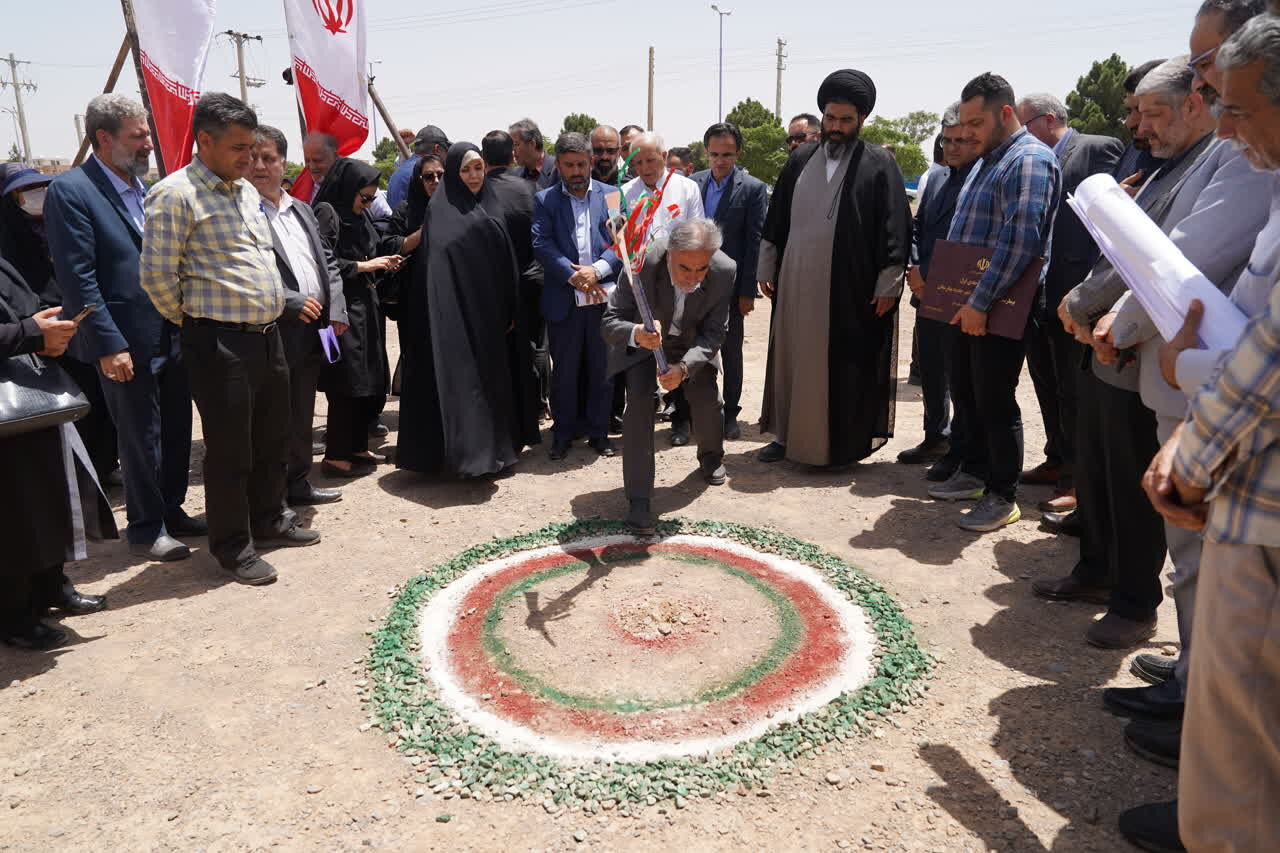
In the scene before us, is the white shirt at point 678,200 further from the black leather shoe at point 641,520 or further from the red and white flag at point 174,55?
the red and white flag at point 174,55

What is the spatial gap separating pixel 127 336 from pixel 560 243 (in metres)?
2.78

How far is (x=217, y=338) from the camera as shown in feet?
13.5

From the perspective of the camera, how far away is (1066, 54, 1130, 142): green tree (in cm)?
3225

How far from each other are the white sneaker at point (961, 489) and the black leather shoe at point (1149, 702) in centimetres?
222

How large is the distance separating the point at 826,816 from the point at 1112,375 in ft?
6.57

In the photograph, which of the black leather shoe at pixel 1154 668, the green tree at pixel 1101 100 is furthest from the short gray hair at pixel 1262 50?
the green tree at pixel 1101 100

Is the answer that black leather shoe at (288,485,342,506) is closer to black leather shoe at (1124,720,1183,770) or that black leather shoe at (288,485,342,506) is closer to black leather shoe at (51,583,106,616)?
black leather shoe at (51,583,106,616)

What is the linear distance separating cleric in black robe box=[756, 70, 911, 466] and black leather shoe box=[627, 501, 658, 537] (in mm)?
1447

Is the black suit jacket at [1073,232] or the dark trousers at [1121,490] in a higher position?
the black suit jacket at [1073,232]

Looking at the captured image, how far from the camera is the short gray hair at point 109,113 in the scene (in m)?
4.41

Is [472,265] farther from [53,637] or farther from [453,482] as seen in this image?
[53,637]

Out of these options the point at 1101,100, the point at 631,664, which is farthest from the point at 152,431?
the point at 1101,100

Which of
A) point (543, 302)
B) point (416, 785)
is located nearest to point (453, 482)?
point (543, 302)

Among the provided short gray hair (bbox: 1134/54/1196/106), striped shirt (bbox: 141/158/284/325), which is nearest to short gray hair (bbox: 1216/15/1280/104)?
short gray hair (bbox: 1134/54/1196/106)
